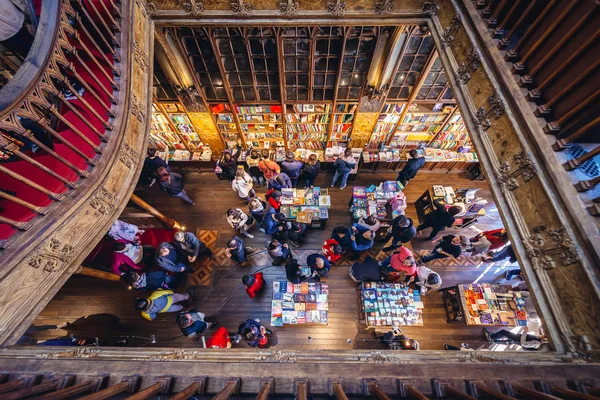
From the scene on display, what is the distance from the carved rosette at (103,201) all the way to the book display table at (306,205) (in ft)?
12.8

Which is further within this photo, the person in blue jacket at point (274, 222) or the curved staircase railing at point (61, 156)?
the person in blue jacket at point (274, 222)

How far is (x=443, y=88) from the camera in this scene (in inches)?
262

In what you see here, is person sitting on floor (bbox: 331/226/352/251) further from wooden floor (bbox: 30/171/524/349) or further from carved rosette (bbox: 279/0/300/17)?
carved rosette (bbox: 279/0/300/17)

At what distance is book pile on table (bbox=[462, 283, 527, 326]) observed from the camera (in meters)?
5.32

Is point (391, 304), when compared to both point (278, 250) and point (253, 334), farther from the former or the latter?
point (253, 334)

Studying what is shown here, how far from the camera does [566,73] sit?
11.2 ft

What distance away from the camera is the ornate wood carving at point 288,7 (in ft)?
17.0

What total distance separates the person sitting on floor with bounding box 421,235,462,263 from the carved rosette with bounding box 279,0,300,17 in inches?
266

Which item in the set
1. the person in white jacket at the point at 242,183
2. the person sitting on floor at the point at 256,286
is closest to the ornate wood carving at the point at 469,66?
the person in white jacket at the point at 242,183

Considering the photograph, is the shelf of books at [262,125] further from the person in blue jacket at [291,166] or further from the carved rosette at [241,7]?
the carved rosette at [241,7]

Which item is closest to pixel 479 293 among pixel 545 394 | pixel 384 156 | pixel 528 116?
pixel 545 394

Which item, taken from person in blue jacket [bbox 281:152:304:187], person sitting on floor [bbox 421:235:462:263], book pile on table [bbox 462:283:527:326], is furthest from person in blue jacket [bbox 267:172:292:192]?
book pile on table [bbox 462:283:527:326]

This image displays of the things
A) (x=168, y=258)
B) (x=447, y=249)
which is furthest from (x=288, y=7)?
(x=447, y=249)

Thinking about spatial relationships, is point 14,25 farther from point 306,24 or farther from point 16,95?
point 306,24
